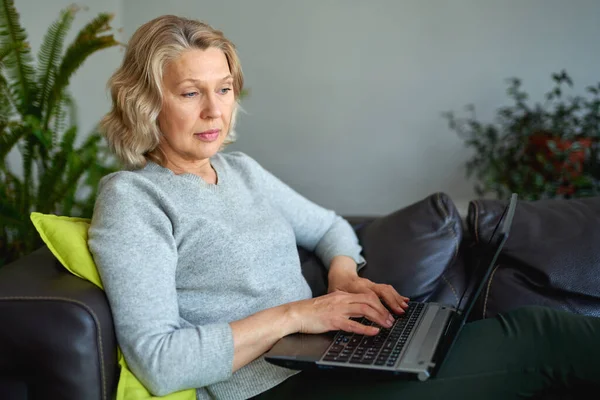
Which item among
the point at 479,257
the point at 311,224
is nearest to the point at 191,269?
the point at 311,224

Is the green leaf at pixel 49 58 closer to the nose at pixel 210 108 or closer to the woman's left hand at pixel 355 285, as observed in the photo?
the nose at pixel 210 108

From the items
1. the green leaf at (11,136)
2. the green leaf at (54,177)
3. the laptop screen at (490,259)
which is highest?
the laptop screen at (490,259)

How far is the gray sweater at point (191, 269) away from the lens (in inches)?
52.1

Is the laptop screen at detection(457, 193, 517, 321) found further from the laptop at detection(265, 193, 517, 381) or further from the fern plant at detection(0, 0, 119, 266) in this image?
the fern plant at detection(0, 0, 119, 266)

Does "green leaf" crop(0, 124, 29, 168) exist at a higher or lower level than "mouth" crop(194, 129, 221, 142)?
lower

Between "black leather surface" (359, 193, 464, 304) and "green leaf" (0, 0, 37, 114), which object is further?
"green leaf" (0, 0, 37, 114)

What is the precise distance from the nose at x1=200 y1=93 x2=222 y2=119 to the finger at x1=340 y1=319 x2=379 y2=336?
1.74 feet

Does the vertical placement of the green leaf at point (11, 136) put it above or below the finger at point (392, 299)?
above

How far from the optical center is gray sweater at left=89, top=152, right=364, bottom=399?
1324mm

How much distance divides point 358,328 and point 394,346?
96 mm

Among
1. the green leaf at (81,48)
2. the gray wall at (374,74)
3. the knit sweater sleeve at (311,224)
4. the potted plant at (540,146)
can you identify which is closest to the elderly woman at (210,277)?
the knit sweater sleeve at (311,224)

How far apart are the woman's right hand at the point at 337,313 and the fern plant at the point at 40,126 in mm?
1236

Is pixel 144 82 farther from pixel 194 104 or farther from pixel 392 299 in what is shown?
pixel 392 299

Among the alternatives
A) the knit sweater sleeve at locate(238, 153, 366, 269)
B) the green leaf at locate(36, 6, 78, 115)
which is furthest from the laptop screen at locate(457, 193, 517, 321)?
the green leaf at locate(36, 6, 78, 115)
